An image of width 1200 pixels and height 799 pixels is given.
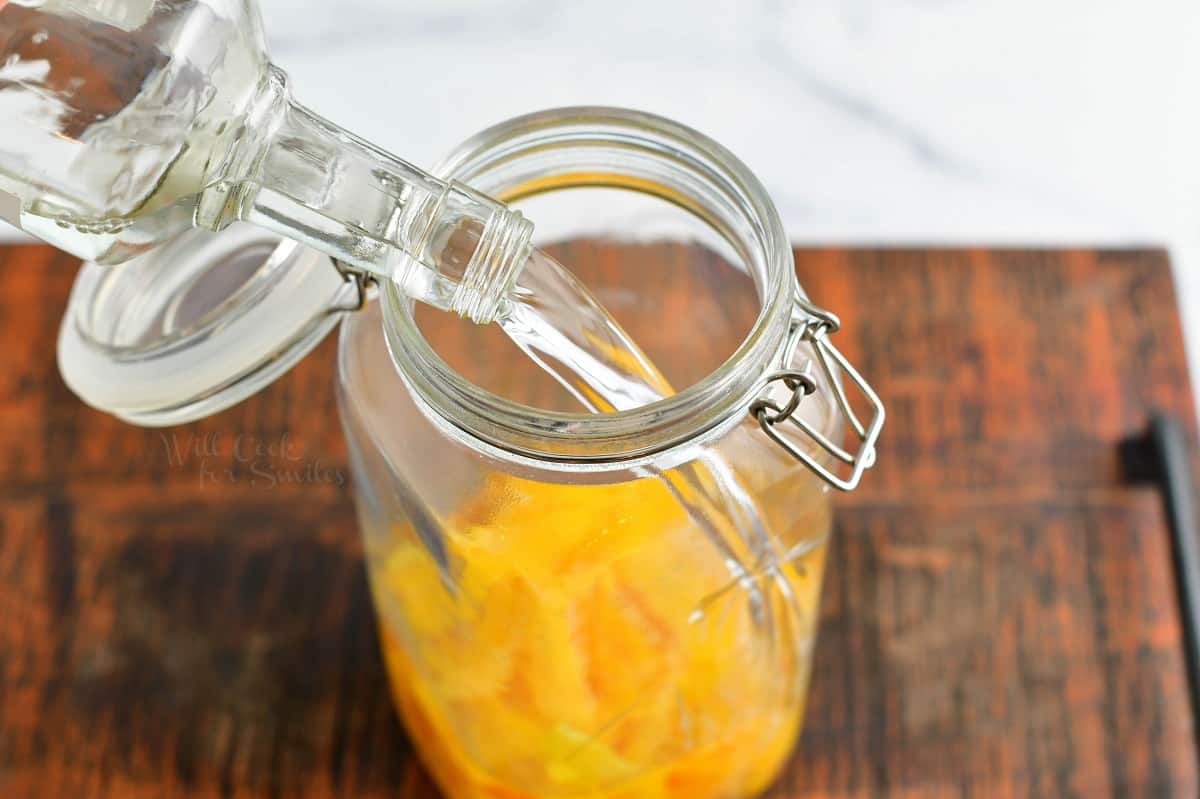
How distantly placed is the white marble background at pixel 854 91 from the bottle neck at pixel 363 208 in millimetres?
512

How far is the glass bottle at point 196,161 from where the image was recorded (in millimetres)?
305

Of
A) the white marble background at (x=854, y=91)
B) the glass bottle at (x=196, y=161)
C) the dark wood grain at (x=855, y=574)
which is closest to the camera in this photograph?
the glass bottle at (x=196, y=161)

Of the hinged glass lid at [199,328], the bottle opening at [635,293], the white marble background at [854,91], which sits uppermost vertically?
the white marble background at [854,91]

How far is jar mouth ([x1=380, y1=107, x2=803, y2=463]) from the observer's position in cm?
34

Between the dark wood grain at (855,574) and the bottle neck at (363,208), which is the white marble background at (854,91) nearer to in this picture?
the dark wood grain at (855,574)

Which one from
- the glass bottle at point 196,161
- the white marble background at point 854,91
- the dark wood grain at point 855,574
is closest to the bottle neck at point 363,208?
the glass bottle at point 196,161

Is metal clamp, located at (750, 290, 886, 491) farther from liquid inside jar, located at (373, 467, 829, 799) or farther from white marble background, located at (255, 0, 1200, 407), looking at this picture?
white marble background, located at (255, 0, 1200, 407)

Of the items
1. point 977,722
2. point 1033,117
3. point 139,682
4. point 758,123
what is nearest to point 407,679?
point 139,682

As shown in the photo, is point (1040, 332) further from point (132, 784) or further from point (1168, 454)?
point (132, 784)

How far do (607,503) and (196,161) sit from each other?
154 millimetres

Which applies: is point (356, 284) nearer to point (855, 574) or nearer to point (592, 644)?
point (592, 644)

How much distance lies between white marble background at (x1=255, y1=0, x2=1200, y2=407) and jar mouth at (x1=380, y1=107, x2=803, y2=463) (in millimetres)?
438

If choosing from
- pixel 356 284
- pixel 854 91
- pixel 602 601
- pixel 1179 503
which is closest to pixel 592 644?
pixel 602 601

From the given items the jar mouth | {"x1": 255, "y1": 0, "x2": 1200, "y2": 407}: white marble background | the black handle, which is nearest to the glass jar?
the jar mouth
